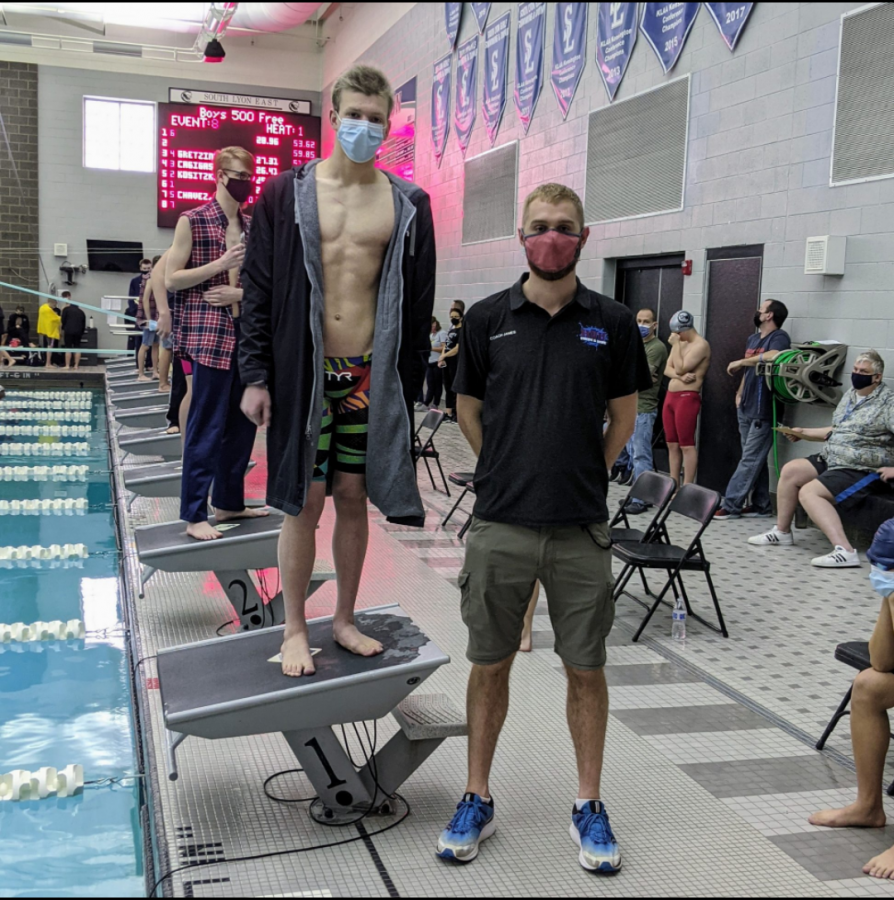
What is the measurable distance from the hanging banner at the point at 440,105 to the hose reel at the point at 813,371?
363 inches

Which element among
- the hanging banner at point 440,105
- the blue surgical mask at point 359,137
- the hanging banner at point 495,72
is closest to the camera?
the blue surgical mask at point 359,137

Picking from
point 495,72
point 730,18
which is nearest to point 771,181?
point 730,18

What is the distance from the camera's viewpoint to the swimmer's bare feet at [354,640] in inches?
115

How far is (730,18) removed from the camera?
27.1ft

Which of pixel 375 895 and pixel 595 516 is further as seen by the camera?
pixel 595 516

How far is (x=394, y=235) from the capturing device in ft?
9.46

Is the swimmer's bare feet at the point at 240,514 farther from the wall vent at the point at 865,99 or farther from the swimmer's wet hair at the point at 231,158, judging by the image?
the wall vent at the point at 865,99

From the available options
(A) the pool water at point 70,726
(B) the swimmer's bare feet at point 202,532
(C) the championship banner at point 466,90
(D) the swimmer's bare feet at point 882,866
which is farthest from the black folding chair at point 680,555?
(C) the championship banner at point 466,90

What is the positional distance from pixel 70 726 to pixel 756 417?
5768 millimetres

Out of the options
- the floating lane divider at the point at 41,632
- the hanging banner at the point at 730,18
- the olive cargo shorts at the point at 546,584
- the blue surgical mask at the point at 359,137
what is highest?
the hanging banner at the point at 730,18

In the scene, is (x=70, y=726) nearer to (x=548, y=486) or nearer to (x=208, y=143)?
(x=548, y=486)

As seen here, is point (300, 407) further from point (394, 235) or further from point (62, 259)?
point (62, 259)

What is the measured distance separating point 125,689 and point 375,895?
215 centimetres

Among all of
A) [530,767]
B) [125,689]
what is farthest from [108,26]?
[530,767]
